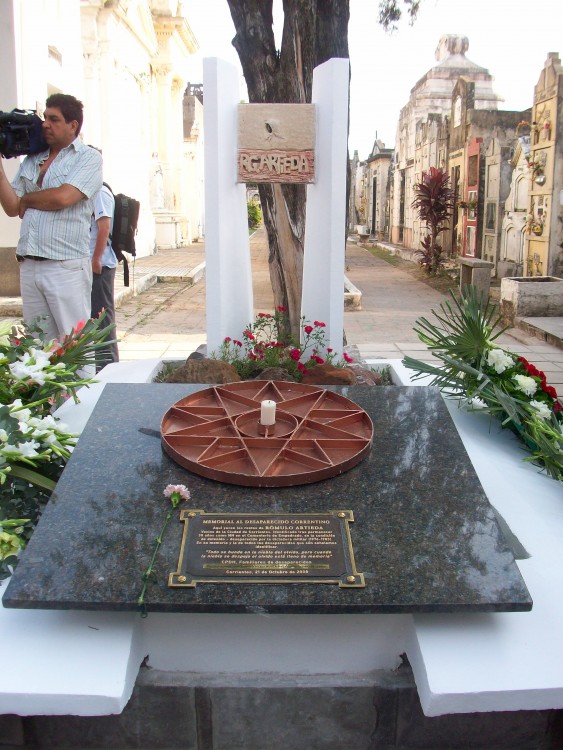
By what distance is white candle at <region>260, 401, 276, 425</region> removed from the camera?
2615 mm

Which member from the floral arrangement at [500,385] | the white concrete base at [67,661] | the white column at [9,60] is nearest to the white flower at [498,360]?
the floral arrangement at [500,385]

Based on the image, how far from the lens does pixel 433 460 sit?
250 centimetres

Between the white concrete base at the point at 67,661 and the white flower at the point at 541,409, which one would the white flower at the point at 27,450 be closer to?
the white concrete base at the point at 67,661

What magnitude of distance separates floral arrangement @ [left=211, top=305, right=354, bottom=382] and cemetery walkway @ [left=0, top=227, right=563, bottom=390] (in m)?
0.65

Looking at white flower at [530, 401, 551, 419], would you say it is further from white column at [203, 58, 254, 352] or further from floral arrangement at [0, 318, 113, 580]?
Result: white column at [203, 58, 254, 352]

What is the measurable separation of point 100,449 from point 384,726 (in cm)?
128

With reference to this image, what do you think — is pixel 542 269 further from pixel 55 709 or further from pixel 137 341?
pixel 55 709

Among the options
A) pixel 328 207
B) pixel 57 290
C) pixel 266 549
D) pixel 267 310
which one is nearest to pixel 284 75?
pixel 328 207

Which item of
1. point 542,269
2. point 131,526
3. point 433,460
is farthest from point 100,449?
point 542,269

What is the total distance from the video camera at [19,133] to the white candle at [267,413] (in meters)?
2.26

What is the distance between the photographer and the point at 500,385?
3125mm

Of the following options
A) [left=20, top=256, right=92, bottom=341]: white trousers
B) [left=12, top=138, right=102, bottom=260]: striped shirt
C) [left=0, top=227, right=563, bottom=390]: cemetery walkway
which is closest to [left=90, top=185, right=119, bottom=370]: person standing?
[left=20, top=256, right=92, bottom=341]: white trousers

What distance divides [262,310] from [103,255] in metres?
5.26

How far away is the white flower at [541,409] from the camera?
2.83 m
